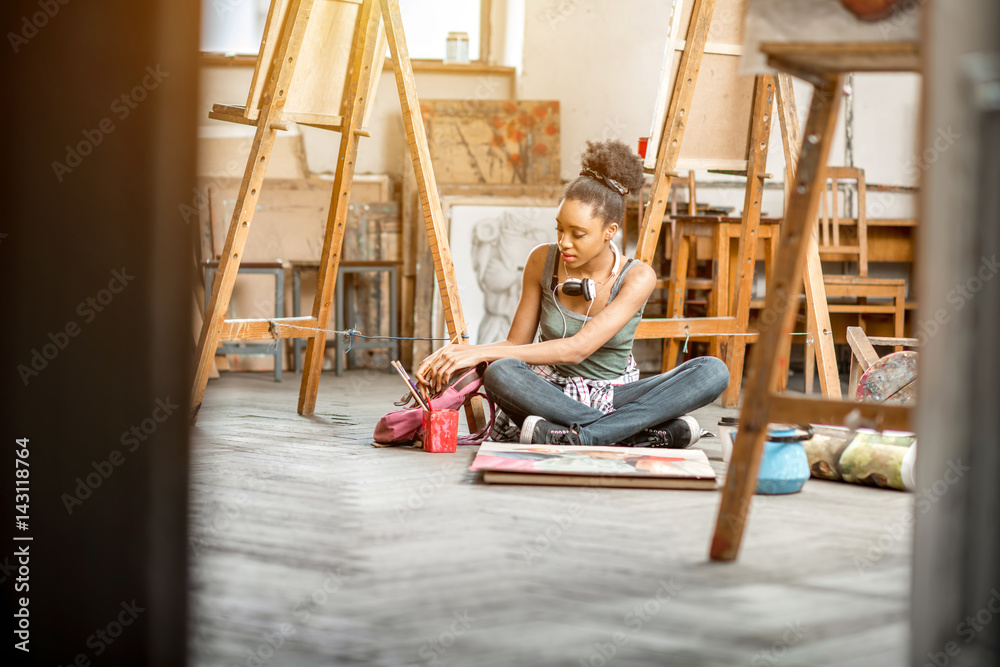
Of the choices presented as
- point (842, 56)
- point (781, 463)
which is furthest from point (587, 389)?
point (842, 56)

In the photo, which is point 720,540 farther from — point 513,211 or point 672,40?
point 513,211

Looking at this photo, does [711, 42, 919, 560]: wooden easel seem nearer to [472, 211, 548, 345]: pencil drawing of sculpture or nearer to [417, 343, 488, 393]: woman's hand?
[417, 343, 488, 393]: woman's hand

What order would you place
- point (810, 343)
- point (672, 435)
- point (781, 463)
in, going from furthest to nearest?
point (810, 343) → point (672, 435) → point (781, 463)

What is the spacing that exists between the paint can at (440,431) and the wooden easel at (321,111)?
0.79ft

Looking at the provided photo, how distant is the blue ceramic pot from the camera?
6.98 ft

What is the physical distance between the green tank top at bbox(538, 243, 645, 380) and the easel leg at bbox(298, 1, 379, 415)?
0.83 meters

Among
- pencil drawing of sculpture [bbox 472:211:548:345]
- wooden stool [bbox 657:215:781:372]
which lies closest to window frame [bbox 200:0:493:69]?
pencil drawing of sculpture [bbox 472:211:548:345]

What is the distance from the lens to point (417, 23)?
5.96 meters

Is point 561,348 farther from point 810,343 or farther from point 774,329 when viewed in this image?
point 810,343

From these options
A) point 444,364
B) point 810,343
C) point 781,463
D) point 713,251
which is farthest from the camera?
point 713,251

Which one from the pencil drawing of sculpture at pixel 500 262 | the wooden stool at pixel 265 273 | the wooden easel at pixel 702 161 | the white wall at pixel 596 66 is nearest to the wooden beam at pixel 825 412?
the wooden easel at pixel 702 161

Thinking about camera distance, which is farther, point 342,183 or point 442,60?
point 442,60

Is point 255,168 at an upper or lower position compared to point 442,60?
lower

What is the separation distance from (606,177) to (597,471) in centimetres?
97
